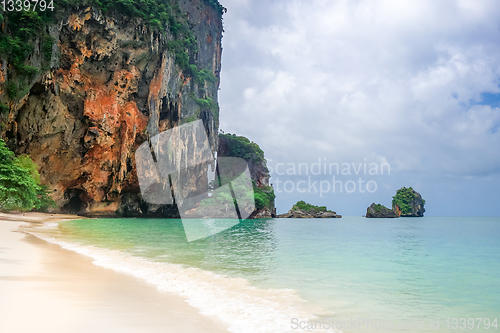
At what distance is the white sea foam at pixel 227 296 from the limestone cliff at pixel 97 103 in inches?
774

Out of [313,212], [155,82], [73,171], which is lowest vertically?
[313,212]

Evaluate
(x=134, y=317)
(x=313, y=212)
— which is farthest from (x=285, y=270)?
(x=313, y=212)

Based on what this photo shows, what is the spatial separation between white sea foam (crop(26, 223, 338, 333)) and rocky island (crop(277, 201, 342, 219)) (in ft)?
184

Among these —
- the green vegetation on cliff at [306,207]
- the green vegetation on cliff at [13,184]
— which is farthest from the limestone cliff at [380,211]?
the green vegetation on cliff at [13,184]

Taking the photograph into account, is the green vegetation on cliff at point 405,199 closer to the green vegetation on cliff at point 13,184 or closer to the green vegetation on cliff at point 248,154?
the green vegetation on cliff at point 248,154

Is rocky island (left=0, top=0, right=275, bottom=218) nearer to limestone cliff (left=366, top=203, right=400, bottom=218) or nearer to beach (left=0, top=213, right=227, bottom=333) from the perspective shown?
beach (left=0, top=213, right=227, bottom=333)

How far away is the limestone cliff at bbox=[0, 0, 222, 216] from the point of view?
905 inches

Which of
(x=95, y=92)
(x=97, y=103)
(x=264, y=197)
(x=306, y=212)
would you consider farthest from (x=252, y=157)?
(x=95, y=92)

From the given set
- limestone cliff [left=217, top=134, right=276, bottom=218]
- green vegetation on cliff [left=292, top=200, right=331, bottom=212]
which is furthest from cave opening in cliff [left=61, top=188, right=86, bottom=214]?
green vegetation on cliff [left=292, top=200, right=331, bottom=212]

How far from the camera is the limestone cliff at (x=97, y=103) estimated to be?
2298 centimetres

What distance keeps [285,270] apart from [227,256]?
2271mm

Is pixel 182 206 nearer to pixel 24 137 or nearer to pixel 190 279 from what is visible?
pixel 24 137

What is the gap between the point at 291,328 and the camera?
3.35 metres

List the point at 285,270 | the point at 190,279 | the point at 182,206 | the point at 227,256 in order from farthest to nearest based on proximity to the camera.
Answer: the point at 182,206 → the point at 227,256 → the point at 285,270 → the point at 190,279
